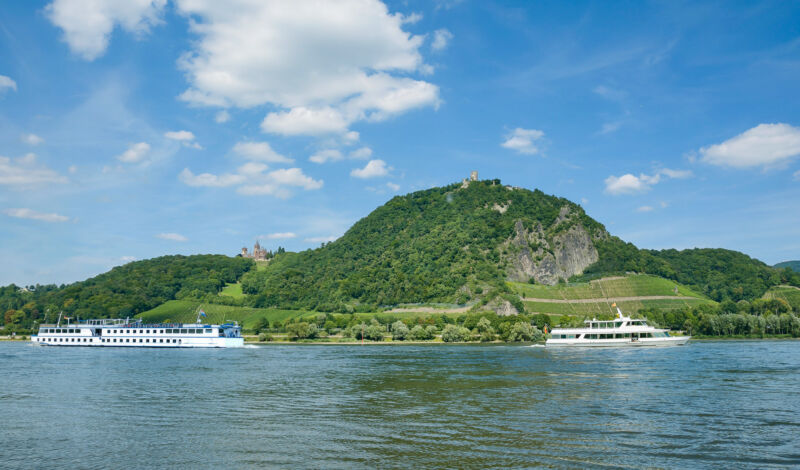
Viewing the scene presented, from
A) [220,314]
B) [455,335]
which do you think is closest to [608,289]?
[455,335]

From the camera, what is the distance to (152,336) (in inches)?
3907

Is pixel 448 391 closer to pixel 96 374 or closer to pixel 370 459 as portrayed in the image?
pixel 370 459

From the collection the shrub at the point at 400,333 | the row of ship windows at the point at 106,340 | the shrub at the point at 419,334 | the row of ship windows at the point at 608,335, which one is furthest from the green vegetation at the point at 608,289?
the row of ship windows at the point at 106,340

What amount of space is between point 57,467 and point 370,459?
11060mm

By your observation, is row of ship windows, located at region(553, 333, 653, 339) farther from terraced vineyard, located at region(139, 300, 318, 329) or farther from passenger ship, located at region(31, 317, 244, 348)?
terraced vineyard, located at region(139, 300, 318, 329)

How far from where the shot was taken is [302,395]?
37.5 m

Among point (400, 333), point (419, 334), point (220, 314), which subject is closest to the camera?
point (419, 334)

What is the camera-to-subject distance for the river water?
813 inches

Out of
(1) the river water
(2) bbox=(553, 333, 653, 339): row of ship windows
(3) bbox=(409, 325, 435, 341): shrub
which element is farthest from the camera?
(3) bbox=(409, 325, 435, 341): shrub

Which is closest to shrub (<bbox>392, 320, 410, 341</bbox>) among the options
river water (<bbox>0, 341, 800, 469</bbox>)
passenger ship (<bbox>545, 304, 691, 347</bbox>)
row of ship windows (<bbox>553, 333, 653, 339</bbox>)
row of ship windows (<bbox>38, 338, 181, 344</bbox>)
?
passenger ship (<bbox>545, 304, 691, 347</bbox>)

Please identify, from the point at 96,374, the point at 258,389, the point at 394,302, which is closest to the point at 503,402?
the point at 258,389

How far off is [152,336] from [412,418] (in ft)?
276

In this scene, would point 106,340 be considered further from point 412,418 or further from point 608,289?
point 608,289

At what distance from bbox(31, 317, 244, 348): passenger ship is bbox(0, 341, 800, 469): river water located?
44356 mm
